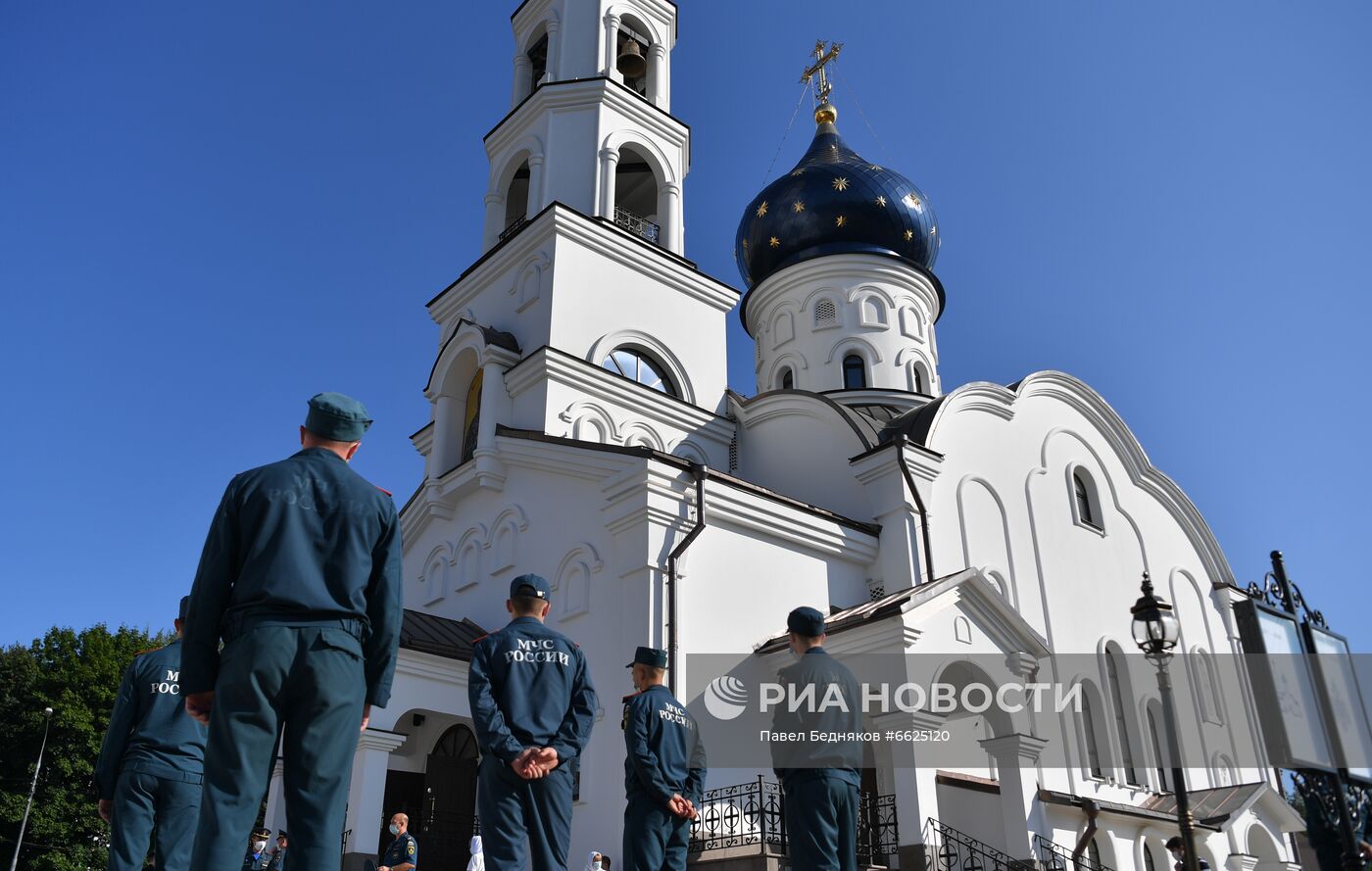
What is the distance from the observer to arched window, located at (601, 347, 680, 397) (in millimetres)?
17453

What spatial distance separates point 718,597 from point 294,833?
10711 millimetres

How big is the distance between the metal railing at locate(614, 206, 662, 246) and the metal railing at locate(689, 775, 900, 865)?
1025 cm

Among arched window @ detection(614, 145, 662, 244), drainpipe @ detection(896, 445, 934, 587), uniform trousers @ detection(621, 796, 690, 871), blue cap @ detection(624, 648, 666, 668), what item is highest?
arched window @ detection(614, 145, 662, 244)

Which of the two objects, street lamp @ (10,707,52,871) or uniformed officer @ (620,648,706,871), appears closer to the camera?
uniformed officer @ (620,648,706,871)

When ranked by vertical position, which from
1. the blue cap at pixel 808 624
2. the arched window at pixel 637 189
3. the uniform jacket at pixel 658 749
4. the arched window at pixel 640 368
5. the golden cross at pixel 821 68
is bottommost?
the uniform jacket at pixel 658 749

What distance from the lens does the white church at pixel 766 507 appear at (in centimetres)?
1286

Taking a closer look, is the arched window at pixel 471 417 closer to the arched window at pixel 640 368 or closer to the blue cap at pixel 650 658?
the arched window at pixel 640 368

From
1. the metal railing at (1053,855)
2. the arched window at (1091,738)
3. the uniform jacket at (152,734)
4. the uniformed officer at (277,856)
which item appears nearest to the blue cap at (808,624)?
→ the uniform jacket at (152,734)

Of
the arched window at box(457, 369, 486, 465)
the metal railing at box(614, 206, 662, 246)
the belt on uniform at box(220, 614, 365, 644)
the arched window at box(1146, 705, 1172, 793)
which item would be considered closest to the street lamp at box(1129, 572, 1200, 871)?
the belt on uniform at box(220, 614, 365, 644)

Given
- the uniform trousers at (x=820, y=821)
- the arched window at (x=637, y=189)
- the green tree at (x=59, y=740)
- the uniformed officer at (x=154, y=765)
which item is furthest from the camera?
the green tree at (x=59, y=740)

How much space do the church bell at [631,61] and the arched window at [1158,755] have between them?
14.6 m

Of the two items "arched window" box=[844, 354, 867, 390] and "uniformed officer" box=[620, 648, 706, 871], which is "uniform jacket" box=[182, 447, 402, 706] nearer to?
"uniformed officer" box=[620, 648, 706, 871]

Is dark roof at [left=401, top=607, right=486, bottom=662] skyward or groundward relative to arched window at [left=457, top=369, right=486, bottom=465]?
groundward

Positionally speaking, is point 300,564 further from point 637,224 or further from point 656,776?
point 637,224
